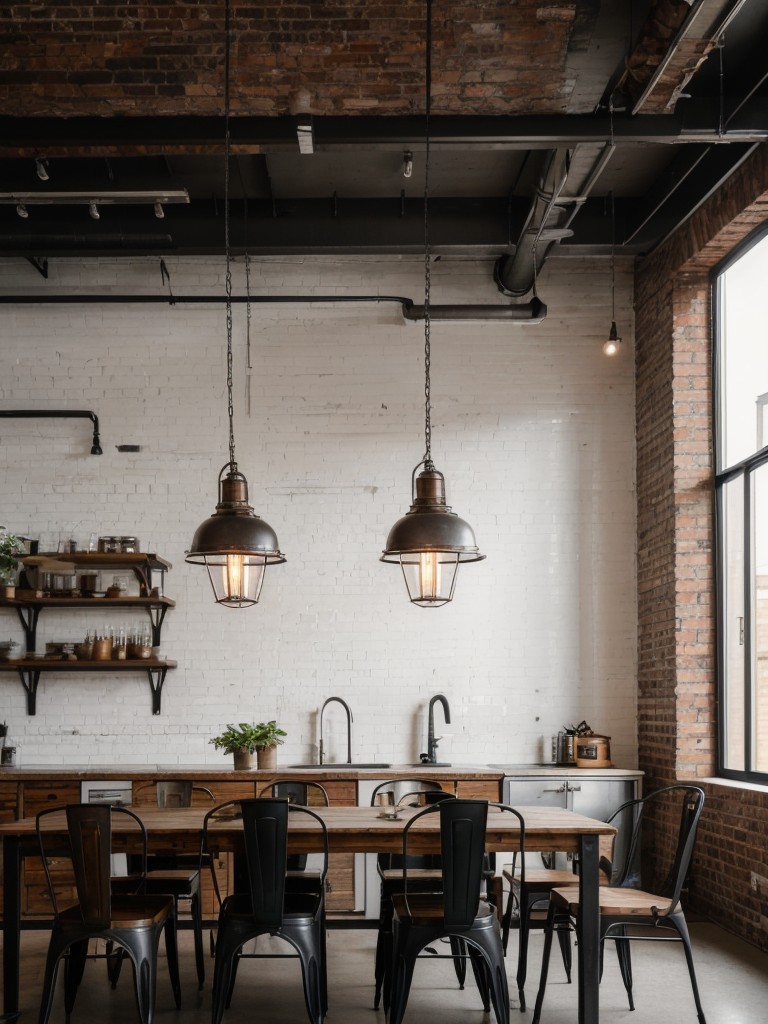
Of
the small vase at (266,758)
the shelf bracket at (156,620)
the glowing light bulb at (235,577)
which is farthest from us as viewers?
the shelf bracket at (156,620)

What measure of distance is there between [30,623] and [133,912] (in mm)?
3380

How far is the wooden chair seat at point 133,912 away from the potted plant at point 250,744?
1863mm

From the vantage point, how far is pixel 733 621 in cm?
655

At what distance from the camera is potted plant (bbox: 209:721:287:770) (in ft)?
21.4

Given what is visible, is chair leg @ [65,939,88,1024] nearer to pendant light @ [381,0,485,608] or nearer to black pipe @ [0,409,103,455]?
pendant light @ [381,0,485,608]

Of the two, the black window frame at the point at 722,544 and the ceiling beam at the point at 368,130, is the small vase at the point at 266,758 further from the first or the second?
the ceiling beam at the point at 368,130

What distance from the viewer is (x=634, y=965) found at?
17.9ft

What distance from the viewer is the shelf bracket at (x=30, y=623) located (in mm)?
7316

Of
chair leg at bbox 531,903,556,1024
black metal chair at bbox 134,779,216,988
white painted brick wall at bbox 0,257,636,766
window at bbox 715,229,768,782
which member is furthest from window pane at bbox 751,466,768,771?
Result: black metal chair at bbox 134,779,216,988

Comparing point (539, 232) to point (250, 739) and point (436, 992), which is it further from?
point (436, 992)

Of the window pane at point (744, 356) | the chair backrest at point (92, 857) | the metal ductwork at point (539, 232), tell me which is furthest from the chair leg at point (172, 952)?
the metal ductwork at point (539, 232)

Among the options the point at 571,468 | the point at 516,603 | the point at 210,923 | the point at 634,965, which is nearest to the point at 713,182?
the point at 571,468

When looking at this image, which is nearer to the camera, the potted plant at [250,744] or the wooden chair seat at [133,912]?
the wooden chair seat at [133,912]

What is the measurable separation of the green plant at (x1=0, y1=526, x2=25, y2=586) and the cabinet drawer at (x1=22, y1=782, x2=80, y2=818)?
4.64 ft
